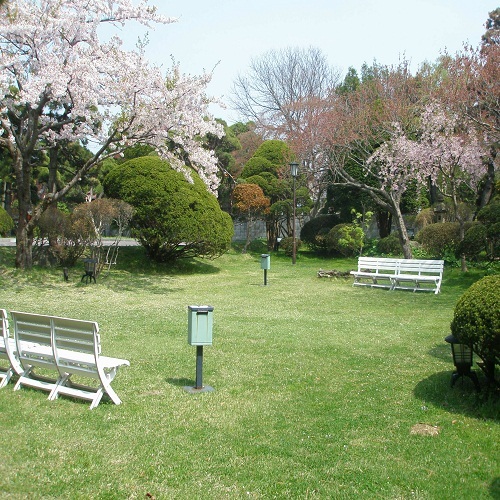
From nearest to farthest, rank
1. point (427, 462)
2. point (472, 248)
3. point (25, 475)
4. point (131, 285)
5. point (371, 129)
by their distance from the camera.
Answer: point (25, 475), point (427, 462), point (472, 248), point (131, 285), point (371, 129)

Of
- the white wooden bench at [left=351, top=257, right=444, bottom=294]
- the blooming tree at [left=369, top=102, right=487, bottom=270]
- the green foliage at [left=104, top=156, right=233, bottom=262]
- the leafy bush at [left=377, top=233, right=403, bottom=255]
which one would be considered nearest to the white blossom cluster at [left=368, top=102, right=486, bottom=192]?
the blooming tree at [left=369, top=102, right=487, bottom=270]

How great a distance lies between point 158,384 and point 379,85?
19713 mm

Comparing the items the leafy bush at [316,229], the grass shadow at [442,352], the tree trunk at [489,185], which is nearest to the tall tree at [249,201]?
the leafy bush at [316,229]

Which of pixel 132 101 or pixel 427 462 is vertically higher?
pixel 132 101

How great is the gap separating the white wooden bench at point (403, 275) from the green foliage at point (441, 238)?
2832 mm

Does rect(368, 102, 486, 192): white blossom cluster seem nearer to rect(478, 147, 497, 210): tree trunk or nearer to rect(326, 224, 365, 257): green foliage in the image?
rect(478, 147, 497, 210): tree trunk

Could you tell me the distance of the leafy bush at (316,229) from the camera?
2583 cm

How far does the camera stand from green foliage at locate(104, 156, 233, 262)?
18469mm

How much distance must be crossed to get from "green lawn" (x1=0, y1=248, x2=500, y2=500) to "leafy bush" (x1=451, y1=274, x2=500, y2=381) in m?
0.55

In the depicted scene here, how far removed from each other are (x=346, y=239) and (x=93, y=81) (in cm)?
1256

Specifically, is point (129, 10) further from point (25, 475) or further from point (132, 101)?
point (25, 475)

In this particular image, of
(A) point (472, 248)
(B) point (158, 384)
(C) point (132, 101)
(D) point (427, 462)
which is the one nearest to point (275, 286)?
(A) point (472, 248)

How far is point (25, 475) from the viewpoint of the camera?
3.66 m

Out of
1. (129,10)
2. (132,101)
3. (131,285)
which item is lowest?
(131,285)
